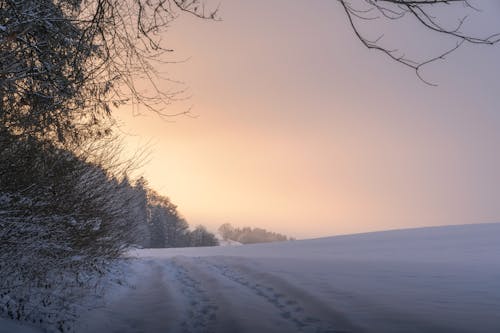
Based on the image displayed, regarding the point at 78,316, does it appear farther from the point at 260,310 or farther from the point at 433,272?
the point at 433,272

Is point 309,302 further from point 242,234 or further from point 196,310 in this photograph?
point 242,234

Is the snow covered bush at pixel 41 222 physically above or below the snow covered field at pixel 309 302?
above

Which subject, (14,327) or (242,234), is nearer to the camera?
(14,327)

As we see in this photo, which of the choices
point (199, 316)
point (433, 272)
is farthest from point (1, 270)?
point (433, 272)

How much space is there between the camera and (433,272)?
1217 centimetres

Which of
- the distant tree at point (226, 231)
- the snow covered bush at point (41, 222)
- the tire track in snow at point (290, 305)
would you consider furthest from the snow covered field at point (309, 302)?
the distant tree at point (226, 231)

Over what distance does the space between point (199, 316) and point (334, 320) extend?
2036mm

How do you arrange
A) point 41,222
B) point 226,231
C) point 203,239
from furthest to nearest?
point 226,231 → point 203,239 → point 41,222

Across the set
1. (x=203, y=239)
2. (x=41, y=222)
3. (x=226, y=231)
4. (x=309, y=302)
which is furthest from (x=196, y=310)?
(x=226, y=231)

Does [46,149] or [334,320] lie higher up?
[46,149]

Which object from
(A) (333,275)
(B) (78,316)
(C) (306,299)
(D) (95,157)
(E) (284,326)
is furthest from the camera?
Answer: (A) (333,275)

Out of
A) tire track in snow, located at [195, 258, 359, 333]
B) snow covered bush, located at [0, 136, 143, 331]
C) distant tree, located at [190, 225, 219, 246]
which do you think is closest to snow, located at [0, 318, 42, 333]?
snow covered bush, located at [0, 136, 143, 331]

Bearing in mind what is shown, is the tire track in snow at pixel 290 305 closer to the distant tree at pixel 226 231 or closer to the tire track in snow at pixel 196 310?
the tire track in snow at pixel 196 310

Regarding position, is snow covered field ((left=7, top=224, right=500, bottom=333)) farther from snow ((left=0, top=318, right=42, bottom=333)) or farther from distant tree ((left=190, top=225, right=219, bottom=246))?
distant tree ((left=190, top=225, right=219, bottom=246))
